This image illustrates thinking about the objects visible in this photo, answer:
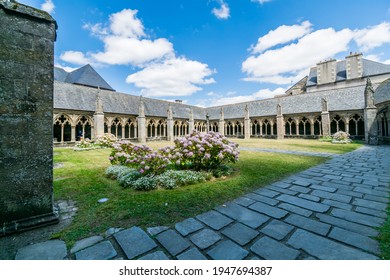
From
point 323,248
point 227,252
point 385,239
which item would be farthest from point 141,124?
point 385,239

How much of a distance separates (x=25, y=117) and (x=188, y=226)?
3.32 meters

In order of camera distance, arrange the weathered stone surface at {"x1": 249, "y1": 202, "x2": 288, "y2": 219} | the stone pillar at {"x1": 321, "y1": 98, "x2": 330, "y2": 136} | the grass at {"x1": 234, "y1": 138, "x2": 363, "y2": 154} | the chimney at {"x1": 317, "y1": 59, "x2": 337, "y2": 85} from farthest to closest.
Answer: the chimney at {"x1": 317, "y1": 59, "x2": 337, "y2": 85} < the stone pillar at {"x1": 321, "y1": 98, "x2": 330, "y2": 136} < the grass at {"x1": 234, "y1": 138, "x2": 363, "y2": 154} < the weathered stone surface at {"x1": 249, "y1": 202, "x2": 288, "y2": 219}

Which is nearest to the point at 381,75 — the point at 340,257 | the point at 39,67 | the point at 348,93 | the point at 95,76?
the point at 348,93

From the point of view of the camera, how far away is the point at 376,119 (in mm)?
17375

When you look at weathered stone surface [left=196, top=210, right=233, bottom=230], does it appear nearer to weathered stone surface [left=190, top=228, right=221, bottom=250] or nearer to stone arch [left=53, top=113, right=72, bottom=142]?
weathered stone surface [left=190, top=228, right=221, bottom=250]

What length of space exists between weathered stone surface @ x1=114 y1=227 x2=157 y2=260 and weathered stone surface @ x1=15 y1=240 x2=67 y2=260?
67 cm

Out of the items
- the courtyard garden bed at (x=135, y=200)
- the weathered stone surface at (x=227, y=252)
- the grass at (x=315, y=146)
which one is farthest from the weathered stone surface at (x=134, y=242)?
the grass at (x=315, y=146)

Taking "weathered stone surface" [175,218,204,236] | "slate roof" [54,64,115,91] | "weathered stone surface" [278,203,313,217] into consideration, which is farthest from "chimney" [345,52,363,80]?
"slate roof" [54,64,115,91]

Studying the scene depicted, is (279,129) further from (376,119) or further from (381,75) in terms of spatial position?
(381,75)

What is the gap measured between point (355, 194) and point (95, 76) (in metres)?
40.6

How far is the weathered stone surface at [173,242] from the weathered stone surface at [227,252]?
1.24ft

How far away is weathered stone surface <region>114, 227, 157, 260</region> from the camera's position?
7.46ft

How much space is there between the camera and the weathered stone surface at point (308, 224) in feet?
8.85

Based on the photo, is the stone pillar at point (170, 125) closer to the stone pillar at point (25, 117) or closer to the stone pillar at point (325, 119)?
the stone pillar at point (325, 119)
